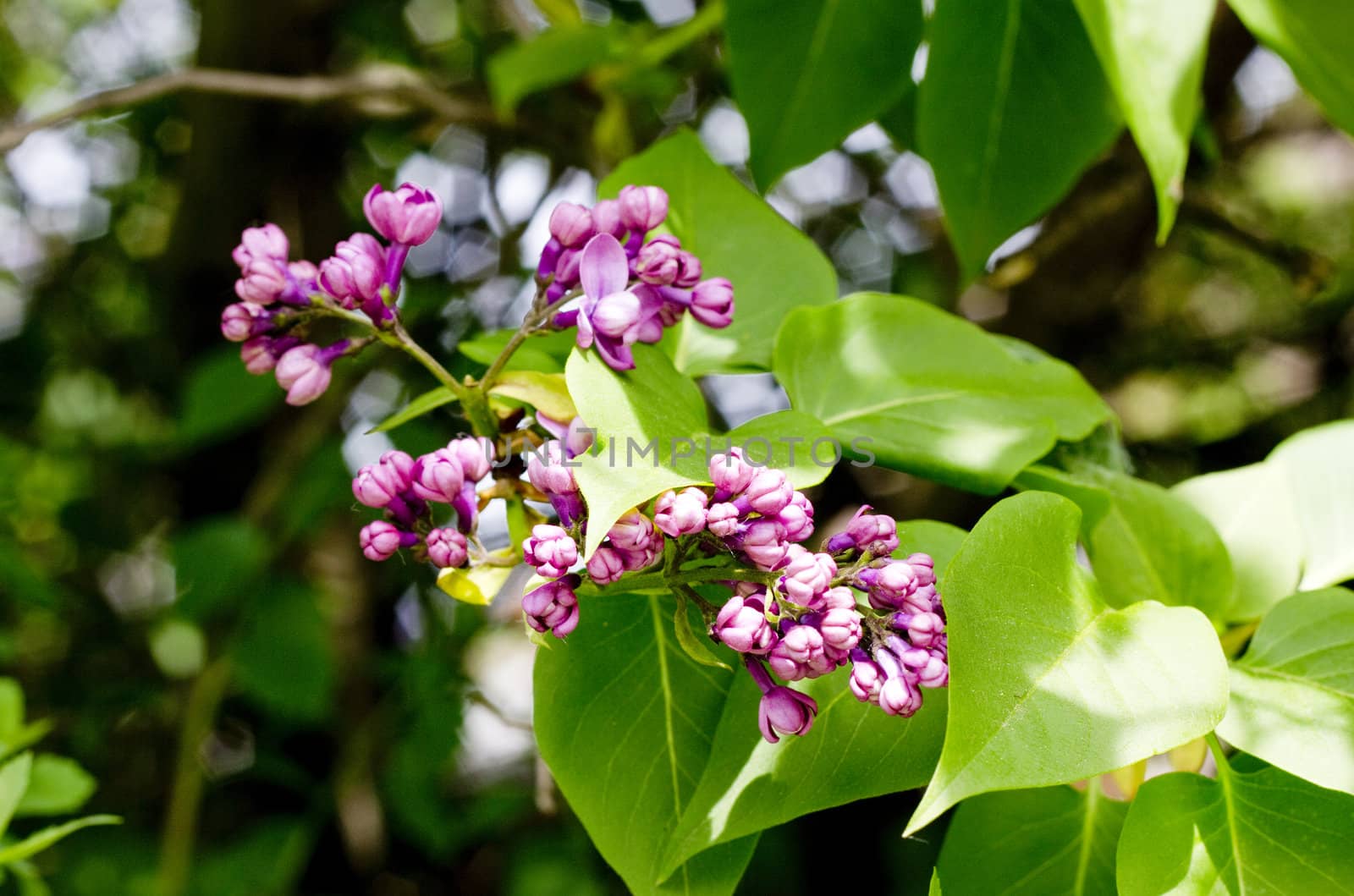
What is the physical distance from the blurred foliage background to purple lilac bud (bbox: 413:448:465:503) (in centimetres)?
60

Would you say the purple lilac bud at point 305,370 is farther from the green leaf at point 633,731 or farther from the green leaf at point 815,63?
the green leaf at point 815,63

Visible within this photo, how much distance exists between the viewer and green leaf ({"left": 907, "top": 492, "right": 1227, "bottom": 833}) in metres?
0.48

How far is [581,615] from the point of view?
666 millimetres

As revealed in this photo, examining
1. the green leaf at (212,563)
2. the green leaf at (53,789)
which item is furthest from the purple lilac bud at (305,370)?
the green leaf at (212,563)

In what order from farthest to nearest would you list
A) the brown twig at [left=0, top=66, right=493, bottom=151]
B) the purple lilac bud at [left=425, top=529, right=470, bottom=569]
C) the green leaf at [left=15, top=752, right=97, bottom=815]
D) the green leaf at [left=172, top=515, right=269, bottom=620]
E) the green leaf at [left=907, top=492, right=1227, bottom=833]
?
the green leaf at [left=172, top=515, right=269, bottom=620] → the brown twig at [left=0, top=66, right=493, bottom=151] → the green leaf at [left=15, top=752, right=97, bottom=815] → the purple lilac bud at [left=425, top=529, right=470, bottom=569] → the green leaf at [left=907, top=492, right=1227, bottom=833]

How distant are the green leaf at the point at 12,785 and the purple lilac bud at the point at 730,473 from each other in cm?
57

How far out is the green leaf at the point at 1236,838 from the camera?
57 centimetres

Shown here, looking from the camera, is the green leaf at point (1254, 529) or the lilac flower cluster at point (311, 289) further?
the green leaf at point (1254, 529)

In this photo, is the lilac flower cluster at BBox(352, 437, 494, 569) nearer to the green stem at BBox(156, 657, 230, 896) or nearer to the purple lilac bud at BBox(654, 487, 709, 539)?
the purple lilac bud at BBox(654, 487, 709, 539)

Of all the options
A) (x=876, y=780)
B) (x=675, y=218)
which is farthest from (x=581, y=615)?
(x=675, y=218)

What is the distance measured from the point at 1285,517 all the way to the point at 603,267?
575mm

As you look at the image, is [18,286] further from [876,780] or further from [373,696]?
[876,780]

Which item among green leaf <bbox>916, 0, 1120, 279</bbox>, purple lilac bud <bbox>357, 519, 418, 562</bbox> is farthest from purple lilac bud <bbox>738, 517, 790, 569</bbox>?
green leaf <bbox>916, 0, 1120, 279</bbox>

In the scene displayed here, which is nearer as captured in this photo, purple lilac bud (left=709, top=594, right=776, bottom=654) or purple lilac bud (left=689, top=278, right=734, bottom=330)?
purple lilac bud (left=709, top=594, right=776, bottom=654)
